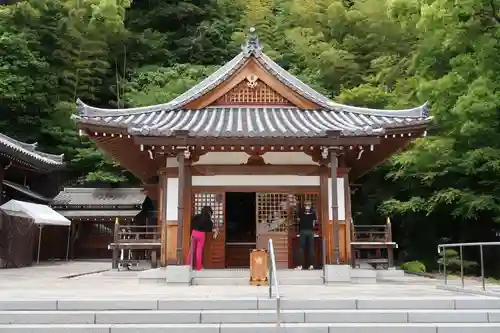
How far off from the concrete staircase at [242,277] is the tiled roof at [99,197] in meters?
16.7

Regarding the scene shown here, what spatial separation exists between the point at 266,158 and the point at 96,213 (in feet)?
54.9

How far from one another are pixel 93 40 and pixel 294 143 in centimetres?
2535

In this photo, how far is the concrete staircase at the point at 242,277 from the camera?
1078 cm

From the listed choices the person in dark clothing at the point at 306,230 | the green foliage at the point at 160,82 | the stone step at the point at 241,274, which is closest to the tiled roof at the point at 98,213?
the green foliage at the point at 160,82

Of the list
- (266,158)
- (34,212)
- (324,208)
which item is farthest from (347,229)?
(34,212)

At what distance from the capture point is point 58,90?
31.2m

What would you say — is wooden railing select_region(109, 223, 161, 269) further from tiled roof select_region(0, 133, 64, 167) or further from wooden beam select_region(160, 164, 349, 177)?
tiled roof select_region(0, 133, 64, 167)

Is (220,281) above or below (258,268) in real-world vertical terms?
below

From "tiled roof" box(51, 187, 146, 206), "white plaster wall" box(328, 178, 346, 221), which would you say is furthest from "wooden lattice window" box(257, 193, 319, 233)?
"tiled roof" box(51, 187, 146, 206)
